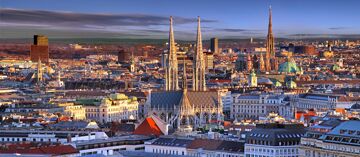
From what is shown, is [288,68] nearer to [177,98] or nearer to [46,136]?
[177,98]

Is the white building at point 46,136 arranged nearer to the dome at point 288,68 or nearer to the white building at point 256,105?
the white building at point 256,105

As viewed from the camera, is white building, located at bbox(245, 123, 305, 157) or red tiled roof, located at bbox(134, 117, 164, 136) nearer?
white building, located at bbox(245, 123, 305, 157)

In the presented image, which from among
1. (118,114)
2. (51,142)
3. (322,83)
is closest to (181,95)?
(118,114)

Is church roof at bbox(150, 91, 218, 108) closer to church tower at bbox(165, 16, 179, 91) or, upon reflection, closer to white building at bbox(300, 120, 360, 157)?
church tower at bbox(165, 16, 179, 91)

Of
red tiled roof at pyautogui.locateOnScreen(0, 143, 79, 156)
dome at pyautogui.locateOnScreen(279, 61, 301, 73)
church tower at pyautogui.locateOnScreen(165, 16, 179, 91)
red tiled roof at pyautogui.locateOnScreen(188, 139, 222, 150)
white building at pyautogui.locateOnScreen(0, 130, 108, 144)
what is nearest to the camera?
red tiled roof at pyautogui.locateOnScreen(0, 143, 79, 156)

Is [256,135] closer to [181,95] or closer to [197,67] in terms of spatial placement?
[181,95]

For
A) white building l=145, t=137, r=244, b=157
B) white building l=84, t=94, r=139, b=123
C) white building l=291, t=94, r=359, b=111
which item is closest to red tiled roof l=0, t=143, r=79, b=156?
white building l=145, t=137, r=244, b=157
